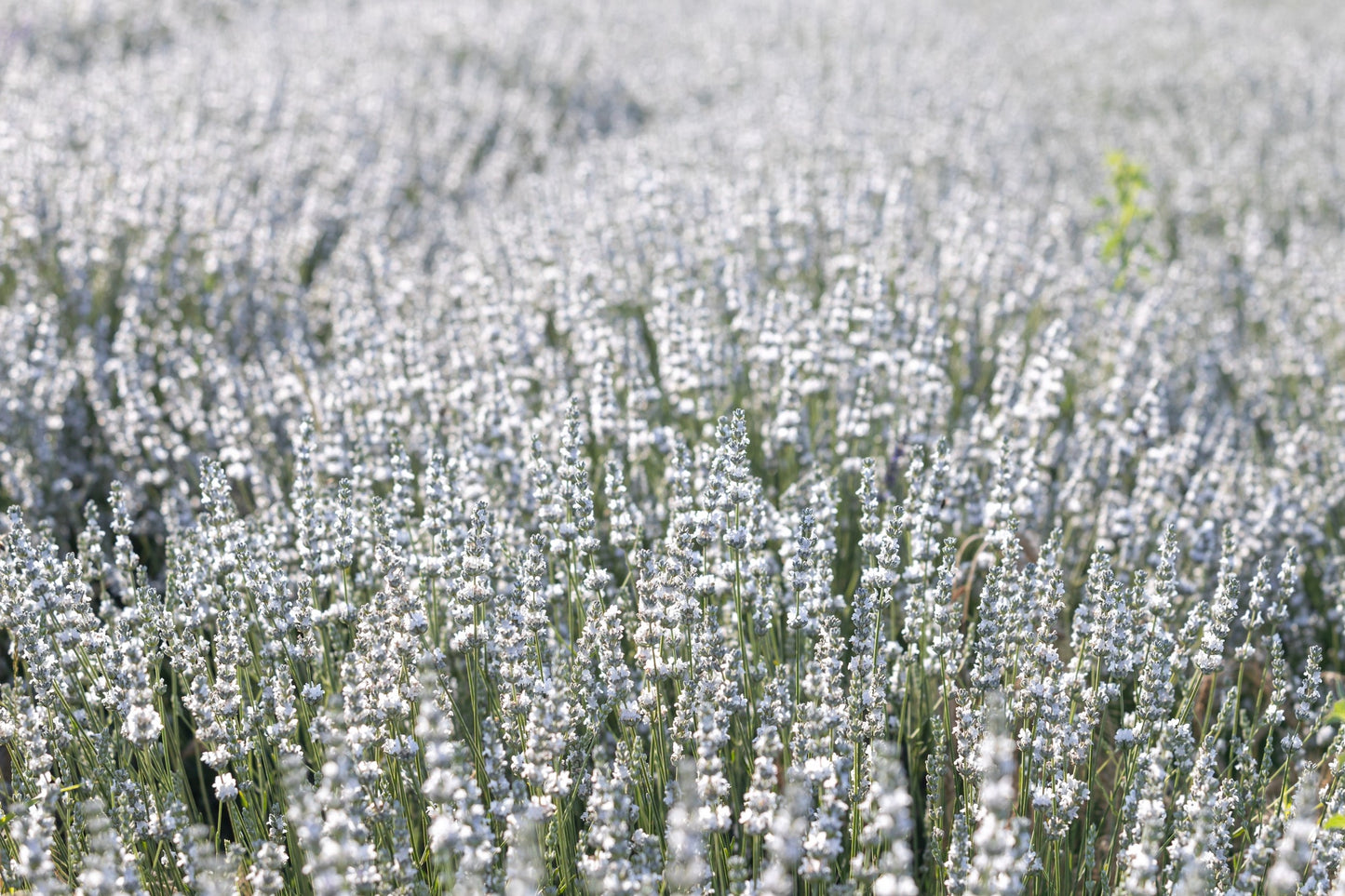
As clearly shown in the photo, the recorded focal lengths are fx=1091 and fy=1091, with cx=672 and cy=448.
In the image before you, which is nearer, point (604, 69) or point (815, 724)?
point (815, 724)

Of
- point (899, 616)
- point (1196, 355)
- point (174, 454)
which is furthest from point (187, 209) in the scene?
point (1196, 355)

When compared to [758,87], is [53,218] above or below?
below

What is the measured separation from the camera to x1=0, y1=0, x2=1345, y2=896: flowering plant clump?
2119mm

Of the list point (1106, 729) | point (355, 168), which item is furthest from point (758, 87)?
point (1106, 729)

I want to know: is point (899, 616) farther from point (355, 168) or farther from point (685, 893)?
point (355, 168)

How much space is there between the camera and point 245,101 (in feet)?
25.9

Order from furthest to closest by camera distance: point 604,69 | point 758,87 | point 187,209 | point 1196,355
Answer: point 604,69 → point 758,87 → point 187,209 → point 1196,355

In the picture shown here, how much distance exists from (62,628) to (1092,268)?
196 inches

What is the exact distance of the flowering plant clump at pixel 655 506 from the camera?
6.95 feet

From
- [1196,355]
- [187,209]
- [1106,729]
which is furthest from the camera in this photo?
[187,209]

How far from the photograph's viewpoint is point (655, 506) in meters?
3.47

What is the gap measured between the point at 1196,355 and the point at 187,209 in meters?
5.07

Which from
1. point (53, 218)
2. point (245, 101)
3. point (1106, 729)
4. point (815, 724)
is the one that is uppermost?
point (245, 101)

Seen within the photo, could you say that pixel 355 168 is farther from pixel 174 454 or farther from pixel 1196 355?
pixel 1196 355
